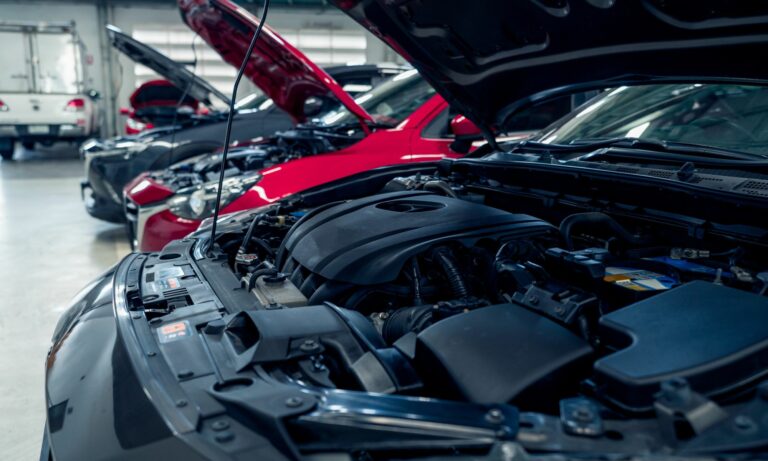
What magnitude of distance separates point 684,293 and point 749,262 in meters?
0.38

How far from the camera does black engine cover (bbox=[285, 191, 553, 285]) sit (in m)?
1.41

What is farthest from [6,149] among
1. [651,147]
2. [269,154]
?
[651,147]

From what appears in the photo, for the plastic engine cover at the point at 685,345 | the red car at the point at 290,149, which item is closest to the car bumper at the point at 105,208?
the red car at the point at 290,149

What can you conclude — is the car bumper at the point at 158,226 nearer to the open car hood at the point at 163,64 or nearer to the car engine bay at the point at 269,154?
the car engine bay at the point at 269,154

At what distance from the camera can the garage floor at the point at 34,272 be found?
7.93 ft

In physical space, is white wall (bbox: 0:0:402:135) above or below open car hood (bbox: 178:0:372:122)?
above

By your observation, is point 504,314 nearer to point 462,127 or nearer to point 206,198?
point 462,127

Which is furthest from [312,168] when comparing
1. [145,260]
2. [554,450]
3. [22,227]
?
[22,227]

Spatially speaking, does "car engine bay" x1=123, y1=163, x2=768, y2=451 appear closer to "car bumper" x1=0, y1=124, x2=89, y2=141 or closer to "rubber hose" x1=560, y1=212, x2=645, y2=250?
"rubber hose" x1=560, y1=212, x2=645, y2=250

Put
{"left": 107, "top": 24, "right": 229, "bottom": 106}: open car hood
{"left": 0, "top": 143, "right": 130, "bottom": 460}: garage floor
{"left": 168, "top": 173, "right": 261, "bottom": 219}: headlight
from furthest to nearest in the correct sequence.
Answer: {"left": 107, "top": 24, "right": 229, "bottom": 106}: open car hood < {"left": 168, "top": 173, "right": 261, "bottom": 219}: headlight < {"left": 0, "top": 143, "right": 130, "bottom": 460}: garage floor

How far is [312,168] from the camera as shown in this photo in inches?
134

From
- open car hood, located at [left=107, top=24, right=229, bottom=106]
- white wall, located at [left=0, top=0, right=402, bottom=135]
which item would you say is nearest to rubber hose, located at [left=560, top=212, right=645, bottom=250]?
open car hood, located at [left=107, top=24, right=229, bottom=106]

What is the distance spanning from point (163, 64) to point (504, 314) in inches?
187

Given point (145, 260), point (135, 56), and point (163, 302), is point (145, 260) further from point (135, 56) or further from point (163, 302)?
point (135, 56)
